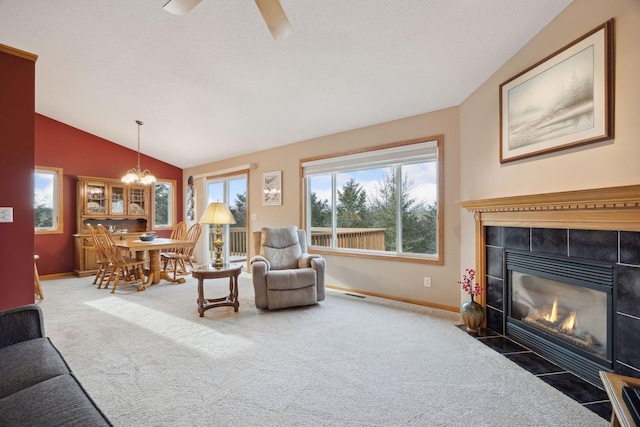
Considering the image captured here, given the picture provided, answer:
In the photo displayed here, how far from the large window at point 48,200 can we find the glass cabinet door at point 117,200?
827mm

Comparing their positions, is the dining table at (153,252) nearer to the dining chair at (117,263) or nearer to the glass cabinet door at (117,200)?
the dining chair at (117,263)

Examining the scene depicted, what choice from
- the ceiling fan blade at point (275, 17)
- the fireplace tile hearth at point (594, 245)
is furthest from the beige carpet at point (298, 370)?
the ceiling fan blade at point (275, 17)

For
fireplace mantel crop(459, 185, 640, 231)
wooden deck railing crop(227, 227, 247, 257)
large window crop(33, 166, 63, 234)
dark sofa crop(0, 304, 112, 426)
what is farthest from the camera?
wooden deck railing crop(227, 227, 247, 257)

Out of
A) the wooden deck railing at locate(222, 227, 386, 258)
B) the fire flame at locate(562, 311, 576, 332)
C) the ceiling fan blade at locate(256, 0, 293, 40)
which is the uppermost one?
the ceiling fan blade at locate(256, 0, 293, 40)

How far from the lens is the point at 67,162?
227 inches

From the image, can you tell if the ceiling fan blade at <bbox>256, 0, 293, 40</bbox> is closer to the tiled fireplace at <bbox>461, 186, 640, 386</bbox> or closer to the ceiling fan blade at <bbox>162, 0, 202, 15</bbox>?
the ceiling fan blade at <bbox>162, 0, 202, 15</bbox>

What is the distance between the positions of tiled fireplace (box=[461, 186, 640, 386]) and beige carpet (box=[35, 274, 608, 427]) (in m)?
0.39

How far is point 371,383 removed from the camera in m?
2.02

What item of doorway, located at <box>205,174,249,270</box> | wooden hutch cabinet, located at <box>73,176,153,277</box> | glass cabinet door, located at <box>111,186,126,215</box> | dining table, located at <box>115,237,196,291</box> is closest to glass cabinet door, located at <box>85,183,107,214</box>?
wooden hutch cabinet, located at <box>73,176,153,277</box>

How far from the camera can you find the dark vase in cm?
283

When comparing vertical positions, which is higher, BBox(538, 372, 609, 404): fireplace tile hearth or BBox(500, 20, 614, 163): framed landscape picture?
BBox(500, 20, 614, 163): framed landscape picture

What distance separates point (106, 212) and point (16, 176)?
432 centimetres

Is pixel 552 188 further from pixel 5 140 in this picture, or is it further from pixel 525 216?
pixel 5 140

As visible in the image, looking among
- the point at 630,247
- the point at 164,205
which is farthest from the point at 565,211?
the point at 164,205
